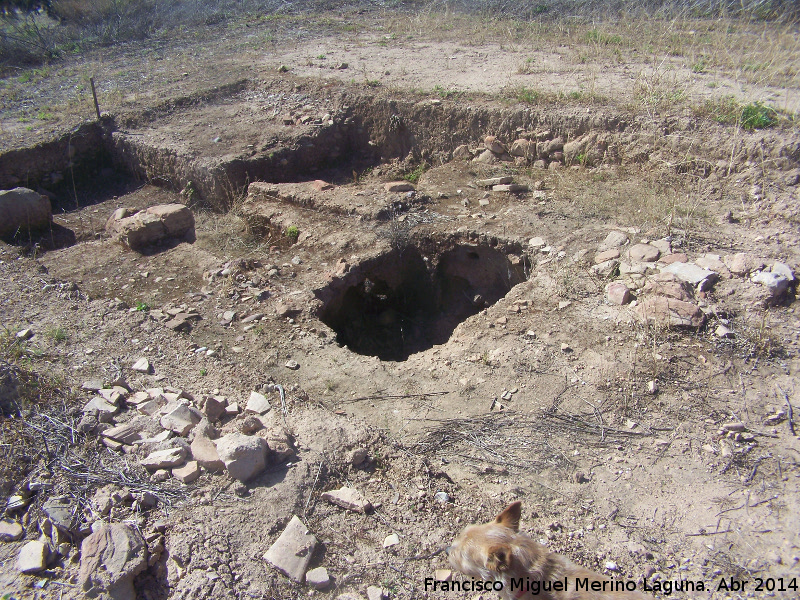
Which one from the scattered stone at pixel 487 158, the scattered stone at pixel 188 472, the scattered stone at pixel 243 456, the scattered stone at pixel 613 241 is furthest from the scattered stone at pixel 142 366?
the scattered stone at pixel 487 158

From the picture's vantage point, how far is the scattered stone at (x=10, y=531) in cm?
276

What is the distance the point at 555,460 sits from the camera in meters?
3.15

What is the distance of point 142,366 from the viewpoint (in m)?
3.85

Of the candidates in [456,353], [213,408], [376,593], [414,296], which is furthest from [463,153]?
[376,593]

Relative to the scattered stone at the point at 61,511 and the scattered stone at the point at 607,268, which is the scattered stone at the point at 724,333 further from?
the scattered stone at the point at 61,511

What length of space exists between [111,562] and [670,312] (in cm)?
378

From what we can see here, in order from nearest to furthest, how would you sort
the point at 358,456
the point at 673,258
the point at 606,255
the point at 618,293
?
1. the point at 358,456
2. the point at 618,293
3. the point at 673,258
4. the point at 606,255

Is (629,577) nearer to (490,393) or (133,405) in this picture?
(490,393)

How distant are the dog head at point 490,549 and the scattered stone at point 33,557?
1.98 metres

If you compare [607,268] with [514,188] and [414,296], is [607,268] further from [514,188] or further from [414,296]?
[414,296]

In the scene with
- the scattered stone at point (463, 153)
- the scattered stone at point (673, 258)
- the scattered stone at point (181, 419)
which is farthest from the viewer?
the scattered stone at point (463, 153)

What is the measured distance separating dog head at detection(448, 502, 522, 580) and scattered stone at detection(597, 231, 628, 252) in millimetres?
3013

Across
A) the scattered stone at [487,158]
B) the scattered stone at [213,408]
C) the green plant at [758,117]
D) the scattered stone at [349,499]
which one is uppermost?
the green plant at [758,117]

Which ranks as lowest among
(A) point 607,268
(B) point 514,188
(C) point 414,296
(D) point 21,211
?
(C) point 414,296
